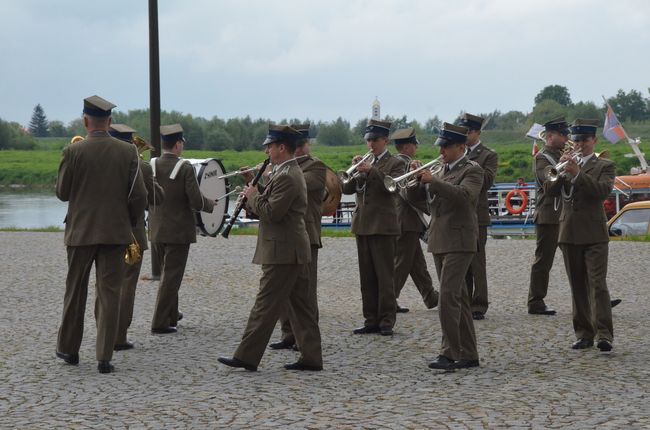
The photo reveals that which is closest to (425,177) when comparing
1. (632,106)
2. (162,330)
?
(162,330)

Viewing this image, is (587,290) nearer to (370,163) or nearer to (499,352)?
(499,352)

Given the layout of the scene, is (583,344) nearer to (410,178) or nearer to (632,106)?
(410,178)

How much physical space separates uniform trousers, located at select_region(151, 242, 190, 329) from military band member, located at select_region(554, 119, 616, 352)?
3.57 metres

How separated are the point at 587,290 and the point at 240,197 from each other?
3.16 metres

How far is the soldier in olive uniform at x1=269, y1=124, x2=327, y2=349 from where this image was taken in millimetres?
9922

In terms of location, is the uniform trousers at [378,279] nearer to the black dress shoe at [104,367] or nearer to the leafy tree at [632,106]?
the black dress shoe at [104,367]

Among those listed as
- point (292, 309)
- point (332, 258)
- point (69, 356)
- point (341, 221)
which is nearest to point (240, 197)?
point (292, 309)

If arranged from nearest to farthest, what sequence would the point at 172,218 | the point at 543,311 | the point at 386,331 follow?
the point at 386,331 → the point at 172,218 → the point at 543,311

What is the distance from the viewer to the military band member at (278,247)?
29.0ft

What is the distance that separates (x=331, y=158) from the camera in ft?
226

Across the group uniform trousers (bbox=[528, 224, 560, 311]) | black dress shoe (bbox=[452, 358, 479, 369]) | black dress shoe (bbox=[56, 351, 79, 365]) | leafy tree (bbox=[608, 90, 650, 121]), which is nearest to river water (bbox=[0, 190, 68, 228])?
uniform trousers (bbox=[528, 224, 560, 311])

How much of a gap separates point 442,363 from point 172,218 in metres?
3.41

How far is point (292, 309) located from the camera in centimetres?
921

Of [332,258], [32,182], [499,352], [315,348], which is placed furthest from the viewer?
[32,182]
